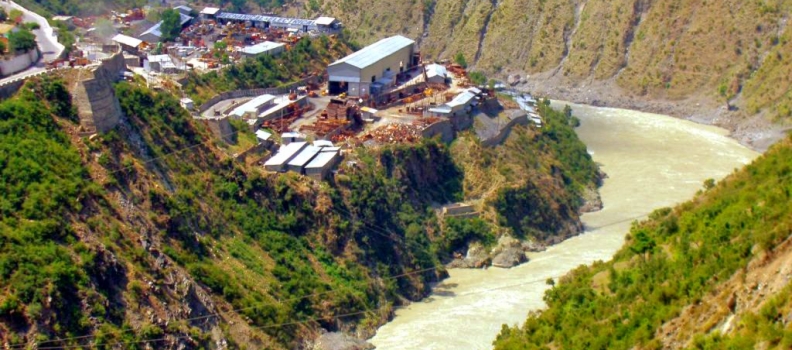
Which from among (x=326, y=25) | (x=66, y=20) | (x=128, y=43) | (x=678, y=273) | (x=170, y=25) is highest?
(x=678, y=273)

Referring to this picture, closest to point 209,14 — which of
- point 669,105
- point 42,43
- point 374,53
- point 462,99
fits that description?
point 374,53

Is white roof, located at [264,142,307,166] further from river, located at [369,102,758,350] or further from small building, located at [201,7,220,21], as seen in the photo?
small building, located at [201,7,220,21]

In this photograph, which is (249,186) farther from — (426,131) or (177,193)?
(426,131)

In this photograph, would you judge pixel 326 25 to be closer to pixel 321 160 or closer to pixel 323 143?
pixel 323 143

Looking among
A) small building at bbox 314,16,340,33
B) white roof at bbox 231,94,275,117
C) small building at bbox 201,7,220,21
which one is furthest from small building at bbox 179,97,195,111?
small building at bbox 201,7,220,21

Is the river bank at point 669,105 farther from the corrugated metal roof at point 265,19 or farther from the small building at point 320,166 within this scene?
the small building at point 320,166
